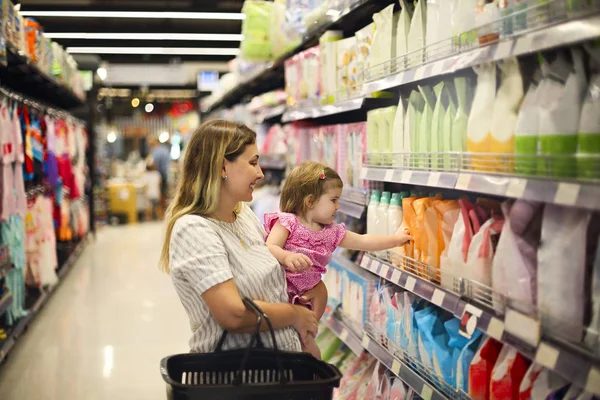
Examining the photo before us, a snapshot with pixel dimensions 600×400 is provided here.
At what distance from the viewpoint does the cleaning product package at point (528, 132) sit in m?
1.71

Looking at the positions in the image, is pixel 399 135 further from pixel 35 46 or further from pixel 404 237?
pixel 35 46

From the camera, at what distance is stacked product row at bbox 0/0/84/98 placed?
4051 millimetres

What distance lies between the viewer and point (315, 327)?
7.00 feet

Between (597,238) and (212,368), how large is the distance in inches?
46.0

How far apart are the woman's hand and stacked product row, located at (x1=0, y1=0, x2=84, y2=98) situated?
268 cm

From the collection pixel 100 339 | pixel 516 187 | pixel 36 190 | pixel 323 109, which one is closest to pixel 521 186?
pixel 516 187

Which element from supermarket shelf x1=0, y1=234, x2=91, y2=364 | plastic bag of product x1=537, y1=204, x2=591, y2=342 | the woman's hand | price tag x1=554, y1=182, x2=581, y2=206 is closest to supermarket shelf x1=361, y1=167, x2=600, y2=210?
price tag x1=554, y1=182, x2=581, y2=206

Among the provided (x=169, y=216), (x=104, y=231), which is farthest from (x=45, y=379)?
(x=104, y=231)

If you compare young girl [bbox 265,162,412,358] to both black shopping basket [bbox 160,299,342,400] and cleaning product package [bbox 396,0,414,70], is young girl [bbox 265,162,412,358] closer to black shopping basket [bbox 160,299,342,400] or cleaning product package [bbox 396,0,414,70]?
cleaning product package [bbox 396,0,414,70]

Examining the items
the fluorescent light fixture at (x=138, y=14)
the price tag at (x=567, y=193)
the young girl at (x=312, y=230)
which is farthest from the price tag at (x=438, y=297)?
the fluorescent light fixture at (x=138, y=14)

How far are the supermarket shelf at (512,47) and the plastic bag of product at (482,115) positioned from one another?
3.7 inches

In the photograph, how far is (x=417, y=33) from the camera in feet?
8.41

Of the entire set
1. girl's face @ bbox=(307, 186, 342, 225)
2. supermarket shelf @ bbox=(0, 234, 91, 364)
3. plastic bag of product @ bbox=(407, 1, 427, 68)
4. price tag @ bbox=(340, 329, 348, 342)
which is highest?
plastic bag of product @ bbox=(407, 1, 427, 68)

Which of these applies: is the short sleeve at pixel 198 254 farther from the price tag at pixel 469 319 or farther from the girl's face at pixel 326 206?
the girl's face at pixel 326 206
